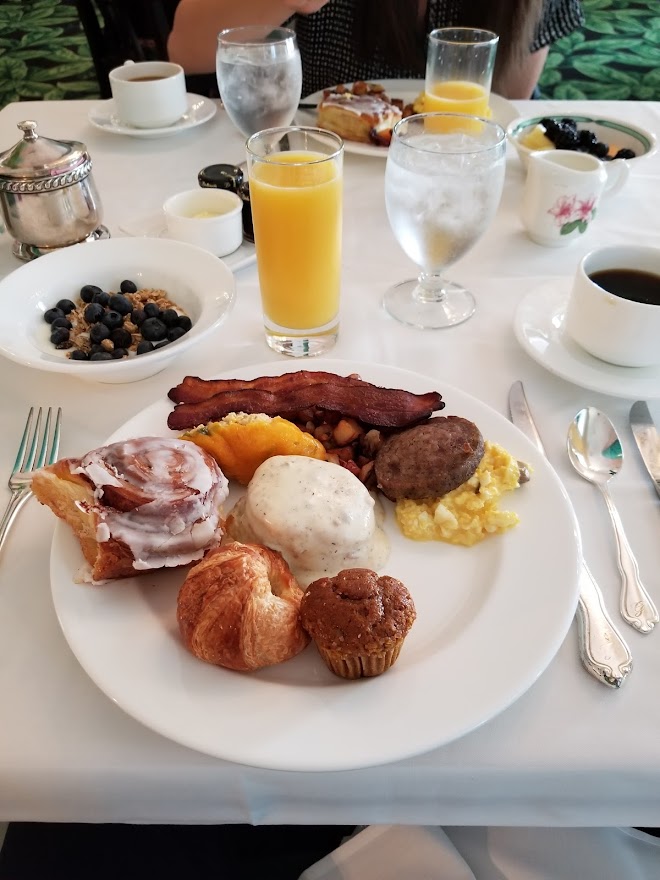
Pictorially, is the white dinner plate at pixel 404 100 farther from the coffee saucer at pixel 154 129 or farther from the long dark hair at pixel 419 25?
the coffee saucer at pixel 154 129

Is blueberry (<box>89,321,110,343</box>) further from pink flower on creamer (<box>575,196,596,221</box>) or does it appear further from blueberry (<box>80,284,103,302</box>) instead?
pink flower on creamer (<box>575,196,596,221</box>)

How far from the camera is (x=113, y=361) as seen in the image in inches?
39.9

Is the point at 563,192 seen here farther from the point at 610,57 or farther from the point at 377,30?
the point at 610,57

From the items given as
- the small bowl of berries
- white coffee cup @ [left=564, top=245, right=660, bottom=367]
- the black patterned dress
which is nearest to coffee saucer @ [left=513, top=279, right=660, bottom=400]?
white coffee cup @ [left=564, top=245, right=660, bottom=367]

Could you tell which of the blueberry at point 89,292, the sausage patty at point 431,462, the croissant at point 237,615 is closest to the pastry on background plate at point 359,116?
the blueberry at point 89,292

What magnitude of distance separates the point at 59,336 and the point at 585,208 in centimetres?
111

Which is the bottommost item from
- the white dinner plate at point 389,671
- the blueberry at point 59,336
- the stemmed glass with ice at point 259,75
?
the white dinner plate at point 389,671

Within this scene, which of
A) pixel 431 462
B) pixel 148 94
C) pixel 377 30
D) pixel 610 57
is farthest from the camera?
pixel 610 57

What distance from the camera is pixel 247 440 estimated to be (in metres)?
0.88

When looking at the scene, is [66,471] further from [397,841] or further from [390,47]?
[390,47]

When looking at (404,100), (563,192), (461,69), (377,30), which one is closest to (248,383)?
(563,192)

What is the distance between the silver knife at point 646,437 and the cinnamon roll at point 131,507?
0.62m

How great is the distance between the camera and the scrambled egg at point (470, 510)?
2.71 feet

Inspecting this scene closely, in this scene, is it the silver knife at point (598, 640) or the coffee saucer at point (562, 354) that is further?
the coffee saucer at point (562, 354)
